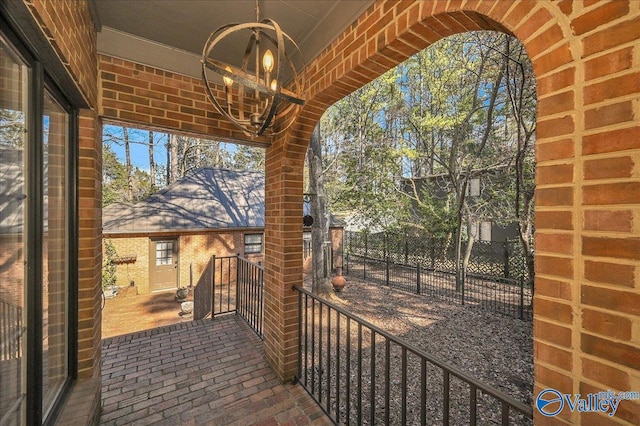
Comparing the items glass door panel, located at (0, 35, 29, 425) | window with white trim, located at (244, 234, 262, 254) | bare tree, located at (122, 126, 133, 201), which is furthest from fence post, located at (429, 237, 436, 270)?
bare tree, located at (122, 126, 133, 201)

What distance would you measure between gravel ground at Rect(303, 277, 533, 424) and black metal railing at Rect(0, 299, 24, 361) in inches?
67.5

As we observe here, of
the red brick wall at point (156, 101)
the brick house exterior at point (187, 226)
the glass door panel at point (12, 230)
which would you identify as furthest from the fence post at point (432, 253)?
the glass door panel at point (12, 230)

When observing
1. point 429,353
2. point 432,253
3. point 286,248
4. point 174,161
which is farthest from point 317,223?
point 174,161

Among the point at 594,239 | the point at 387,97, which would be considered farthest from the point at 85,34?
the point at 387,97

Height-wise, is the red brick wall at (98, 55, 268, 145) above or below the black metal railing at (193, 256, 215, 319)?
above

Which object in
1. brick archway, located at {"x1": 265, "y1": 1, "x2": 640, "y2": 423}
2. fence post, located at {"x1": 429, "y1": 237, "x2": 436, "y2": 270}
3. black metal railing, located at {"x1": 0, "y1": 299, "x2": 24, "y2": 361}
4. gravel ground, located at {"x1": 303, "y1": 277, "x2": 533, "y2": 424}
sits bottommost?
gravel ground, located at {"x1": 303, "y1": 277, "x2": 533, "y2": 424}

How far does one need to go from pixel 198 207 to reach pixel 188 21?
28.9 ft

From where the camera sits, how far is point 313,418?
2.26m

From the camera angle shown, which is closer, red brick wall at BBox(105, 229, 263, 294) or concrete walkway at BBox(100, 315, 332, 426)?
concrete walkway at BBox(100, 315, 332, 426)

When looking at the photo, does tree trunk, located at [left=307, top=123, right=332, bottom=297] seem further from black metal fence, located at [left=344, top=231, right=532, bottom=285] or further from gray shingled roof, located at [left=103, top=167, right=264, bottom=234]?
gray shingled roof, located at [left=103, top=167, right=264, bottom=234]

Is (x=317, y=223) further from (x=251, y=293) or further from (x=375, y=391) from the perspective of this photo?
(x=375, y=391)

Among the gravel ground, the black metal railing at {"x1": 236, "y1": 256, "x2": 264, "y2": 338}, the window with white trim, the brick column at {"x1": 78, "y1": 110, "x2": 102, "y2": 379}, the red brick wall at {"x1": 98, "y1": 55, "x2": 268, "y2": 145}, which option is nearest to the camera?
the brick column at {"x1": 78, "y1": 110, "x2": 102, "y2": 379}

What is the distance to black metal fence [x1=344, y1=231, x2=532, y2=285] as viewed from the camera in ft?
22.5

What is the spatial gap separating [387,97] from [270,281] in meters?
7.46
